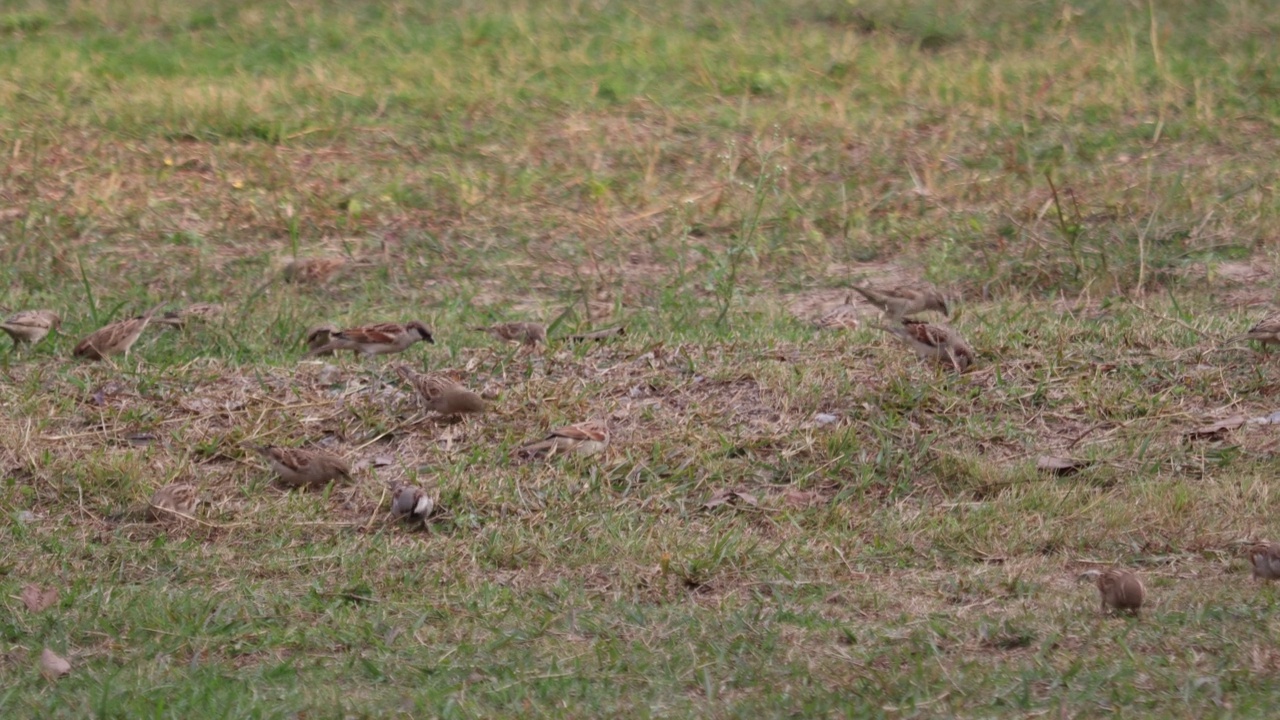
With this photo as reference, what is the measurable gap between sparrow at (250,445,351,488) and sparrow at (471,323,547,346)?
146 centimetres

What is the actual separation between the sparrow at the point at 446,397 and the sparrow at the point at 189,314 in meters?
1.64

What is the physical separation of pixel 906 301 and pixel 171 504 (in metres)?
3.61

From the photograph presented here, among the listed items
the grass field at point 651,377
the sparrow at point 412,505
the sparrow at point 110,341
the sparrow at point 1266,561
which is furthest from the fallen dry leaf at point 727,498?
the sparrow at point 110,341

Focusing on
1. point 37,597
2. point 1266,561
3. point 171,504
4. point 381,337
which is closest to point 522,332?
point 381,337

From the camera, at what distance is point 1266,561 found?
5.25 m

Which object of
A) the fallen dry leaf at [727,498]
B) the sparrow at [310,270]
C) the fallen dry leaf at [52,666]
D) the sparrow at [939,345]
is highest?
the sparrow at [939,345]

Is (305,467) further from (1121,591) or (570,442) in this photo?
(1121,591)

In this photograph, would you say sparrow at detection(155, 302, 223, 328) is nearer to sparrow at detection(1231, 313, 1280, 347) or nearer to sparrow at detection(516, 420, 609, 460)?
sparrow at detection(516, 420, 609, 460)

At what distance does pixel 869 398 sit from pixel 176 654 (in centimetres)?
306

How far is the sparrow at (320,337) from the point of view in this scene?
755 centimetres

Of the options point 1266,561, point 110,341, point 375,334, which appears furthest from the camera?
point 375,334

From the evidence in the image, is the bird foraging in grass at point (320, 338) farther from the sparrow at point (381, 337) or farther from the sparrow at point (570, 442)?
the sparrow at point (570, 442)

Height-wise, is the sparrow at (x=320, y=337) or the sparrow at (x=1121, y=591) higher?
the sparrow at (x=1121, y=591)

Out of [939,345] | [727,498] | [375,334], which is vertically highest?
[939,345]
